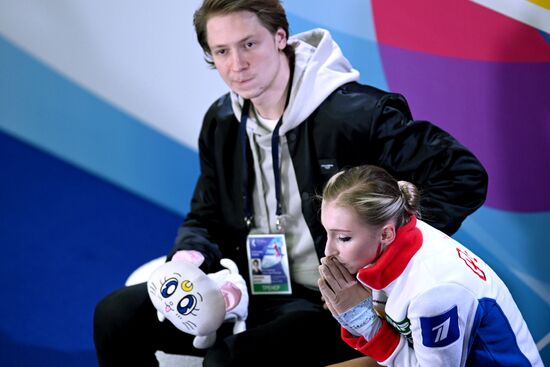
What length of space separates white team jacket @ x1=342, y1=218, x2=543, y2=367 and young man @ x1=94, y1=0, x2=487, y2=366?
29cm

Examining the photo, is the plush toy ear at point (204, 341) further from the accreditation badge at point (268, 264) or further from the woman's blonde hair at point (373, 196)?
the woman's blonde hair at point (373, 196)

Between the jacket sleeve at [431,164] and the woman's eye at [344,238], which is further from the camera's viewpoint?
→ the jacket sleeve at [431,164]

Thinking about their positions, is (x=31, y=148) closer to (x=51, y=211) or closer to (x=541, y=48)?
(x=51, y=211)

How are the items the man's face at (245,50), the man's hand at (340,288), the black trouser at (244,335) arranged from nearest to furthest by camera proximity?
the man's hand at (340,288) < the black trouser at (244,335) < the man's face at (245,50)

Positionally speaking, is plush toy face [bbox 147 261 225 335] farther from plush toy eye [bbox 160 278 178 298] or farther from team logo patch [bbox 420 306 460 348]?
team logo patch [bbox 420 306 460 348]

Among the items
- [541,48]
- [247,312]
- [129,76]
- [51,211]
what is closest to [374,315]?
[247,312]

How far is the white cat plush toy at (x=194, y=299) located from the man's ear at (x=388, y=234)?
0.47 meters

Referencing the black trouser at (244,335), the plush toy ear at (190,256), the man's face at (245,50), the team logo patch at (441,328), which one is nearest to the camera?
the team logo patch at (441,328)

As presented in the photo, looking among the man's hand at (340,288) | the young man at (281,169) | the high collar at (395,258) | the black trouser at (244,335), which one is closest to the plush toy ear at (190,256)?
the young man at (281,169)

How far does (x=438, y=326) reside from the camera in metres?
1.36

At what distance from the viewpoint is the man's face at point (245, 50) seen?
5.92ft

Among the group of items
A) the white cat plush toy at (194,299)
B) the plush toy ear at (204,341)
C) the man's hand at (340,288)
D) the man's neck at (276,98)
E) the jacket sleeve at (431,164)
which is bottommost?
the plush toy ear at (204,341)

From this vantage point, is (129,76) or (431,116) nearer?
(431,116)

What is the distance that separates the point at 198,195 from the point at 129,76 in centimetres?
63
